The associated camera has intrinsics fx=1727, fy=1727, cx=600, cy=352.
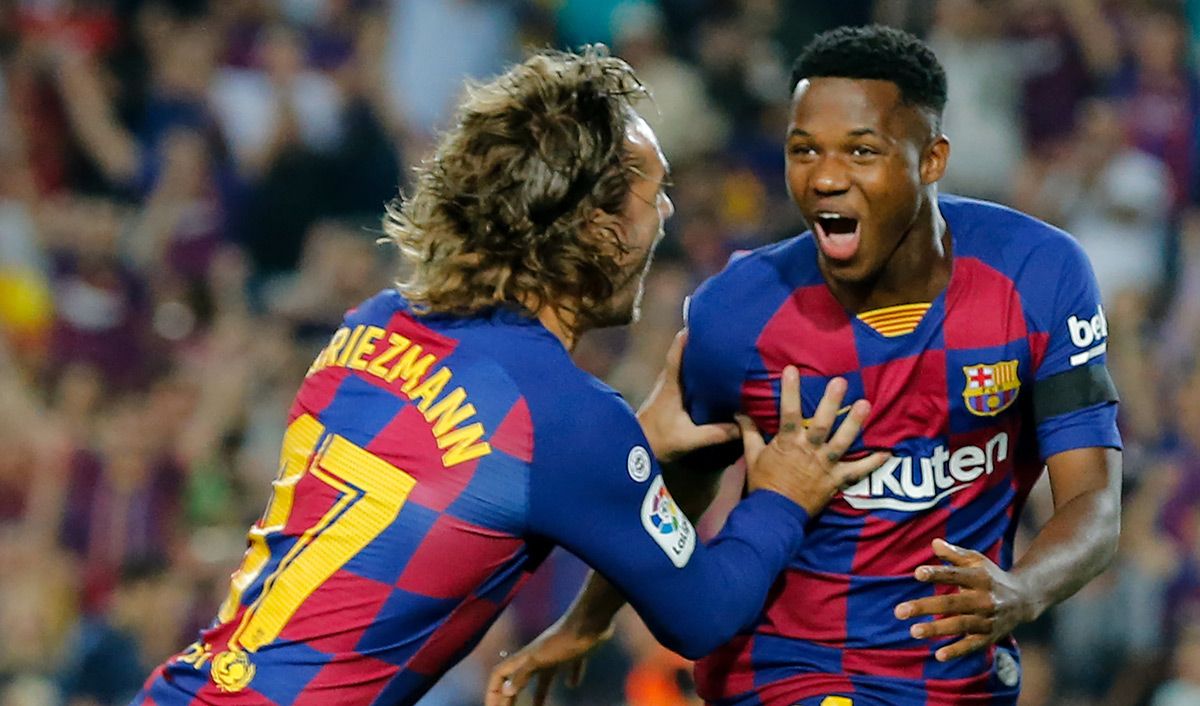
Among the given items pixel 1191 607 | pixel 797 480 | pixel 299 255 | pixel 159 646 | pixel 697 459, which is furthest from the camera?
pixel 299 255

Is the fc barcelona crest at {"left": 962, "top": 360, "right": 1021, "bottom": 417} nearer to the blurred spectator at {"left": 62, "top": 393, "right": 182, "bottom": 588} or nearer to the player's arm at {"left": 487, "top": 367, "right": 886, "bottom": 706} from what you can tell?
the player's arm at {"left": 487, "top": 367, "right": 886, "bottom": 706}

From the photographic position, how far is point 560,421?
2904 millimetres

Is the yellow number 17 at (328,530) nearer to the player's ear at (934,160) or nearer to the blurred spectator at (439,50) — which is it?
the player's ear at (934,160)

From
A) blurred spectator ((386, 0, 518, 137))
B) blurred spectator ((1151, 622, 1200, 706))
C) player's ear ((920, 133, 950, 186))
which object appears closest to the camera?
player's ear ((920, 133, 950, 186))

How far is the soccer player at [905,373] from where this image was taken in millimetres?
3312

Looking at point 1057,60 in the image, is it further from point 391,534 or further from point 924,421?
point 391,534

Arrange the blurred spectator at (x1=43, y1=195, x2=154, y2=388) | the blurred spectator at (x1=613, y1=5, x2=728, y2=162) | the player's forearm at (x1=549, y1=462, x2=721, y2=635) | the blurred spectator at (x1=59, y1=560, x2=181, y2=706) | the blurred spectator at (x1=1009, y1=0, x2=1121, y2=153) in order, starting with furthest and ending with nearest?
the blurred spectator at (x1=613, y1=5, x2=728, y2=162) < the blurred spectator at (x1=43, y1=195, x2=154, y2=388) < the blurred spectator at (x1=1009, y1=0, x2=1121, y2=153) < the blurred spectator at (x1=59, y1=560, x2=181, y2=706) < the player's forearm at (x1=549, y1=462, x2=721, y2=635)

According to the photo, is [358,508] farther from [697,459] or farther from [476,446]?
[697,459]

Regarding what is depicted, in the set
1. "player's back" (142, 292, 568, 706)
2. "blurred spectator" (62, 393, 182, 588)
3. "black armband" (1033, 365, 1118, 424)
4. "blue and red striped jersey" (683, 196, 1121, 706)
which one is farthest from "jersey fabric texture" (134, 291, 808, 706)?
"blurred spectator" (62, 393, 182, 588)

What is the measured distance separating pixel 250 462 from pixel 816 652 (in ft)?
15.5

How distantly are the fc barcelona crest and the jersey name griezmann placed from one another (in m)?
1.05

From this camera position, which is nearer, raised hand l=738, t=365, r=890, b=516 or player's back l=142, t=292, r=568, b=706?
player's back l=142, t=292, r=568, b=706

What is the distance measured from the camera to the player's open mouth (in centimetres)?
333

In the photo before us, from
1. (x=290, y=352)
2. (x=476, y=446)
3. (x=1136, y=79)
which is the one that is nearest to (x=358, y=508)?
(x=476, y=446)
